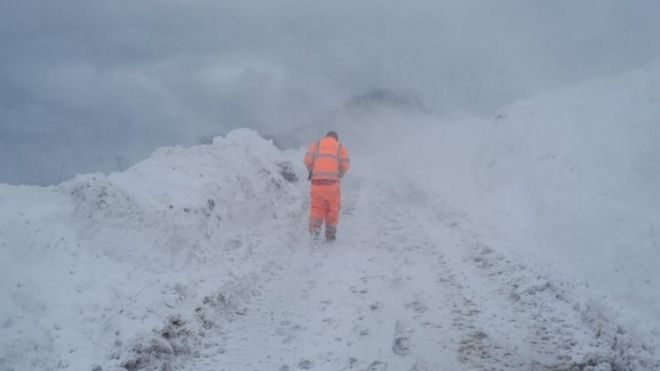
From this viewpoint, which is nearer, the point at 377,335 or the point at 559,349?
the point at 559,349

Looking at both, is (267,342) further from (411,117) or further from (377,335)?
(411,117)

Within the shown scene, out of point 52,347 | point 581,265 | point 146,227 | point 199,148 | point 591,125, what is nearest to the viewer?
point 52,347

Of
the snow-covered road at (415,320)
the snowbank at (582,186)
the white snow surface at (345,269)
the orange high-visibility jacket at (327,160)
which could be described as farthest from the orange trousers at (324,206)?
the snowbank at (582,186)

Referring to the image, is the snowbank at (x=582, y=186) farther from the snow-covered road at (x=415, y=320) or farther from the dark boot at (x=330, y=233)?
the dark boot at (x=330, y=233)

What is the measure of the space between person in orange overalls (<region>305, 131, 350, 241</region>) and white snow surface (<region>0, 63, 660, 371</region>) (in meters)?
0.48

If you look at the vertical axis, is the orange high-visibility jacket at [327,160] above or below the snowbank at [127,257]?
above

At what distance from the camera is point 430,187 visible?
17.2 metres

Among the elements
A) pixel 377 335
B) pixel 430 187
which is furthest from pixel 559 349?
pixel 430 187

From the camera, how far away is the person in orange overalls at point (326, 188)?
11516 mm

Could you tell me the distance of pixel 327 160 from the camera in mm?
11742

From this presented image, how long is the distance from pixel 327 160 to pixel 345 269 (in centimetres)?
323

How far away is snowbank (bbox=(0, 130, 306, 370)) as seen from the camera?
5.72m

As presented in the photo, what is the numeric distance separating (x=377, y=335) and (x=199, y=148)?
8.86 metres

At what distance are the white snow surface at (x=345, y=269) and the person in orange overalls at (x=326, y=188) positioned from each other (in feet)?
1.56
